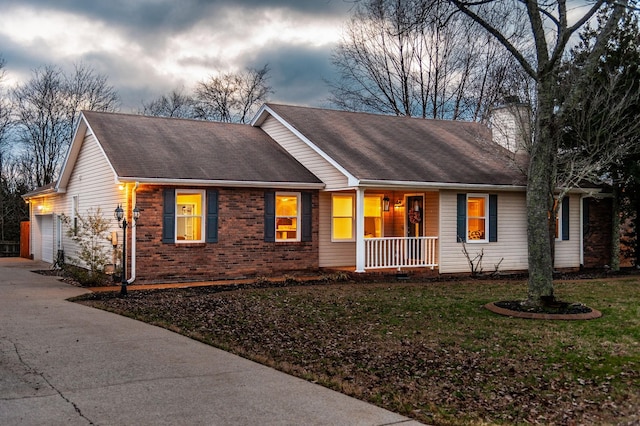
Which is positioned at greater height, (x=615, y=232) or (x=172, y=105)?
(x=172, y=105)

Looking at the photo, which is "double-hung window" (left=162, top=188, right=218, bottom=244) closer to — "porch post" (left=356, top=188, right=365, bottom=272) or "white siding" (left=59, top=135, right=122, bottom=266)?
"white siding" (left=59, top=135, right=122, bottom=266)

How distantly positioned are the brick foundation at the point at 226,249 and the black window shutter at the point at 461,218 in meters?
4.06

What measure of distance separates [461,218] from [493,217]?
1.19 metres

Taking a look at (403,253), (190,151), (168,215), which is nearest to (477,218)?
(403,253)

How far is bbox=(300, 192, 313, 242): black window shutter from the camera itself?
17766mm

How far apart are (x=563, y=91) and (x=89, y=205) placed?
13.9m

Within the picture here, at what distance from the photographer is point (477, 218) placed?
1850 centimetres

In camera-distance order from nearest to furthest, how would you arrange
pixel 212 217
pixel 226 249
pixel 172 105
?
pixel 212 217, pixel 226 249, pixel 172 105

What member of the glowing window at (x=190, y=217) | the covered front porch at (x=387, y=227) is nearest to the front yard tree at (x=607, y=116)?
the covered front porch at (x=387, y=227)

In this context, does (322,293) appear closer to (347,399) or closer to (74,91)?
(347,399)

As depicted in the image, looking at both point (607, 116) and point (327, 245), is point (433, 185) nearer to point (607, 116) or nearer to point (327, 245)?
point (327, 245)

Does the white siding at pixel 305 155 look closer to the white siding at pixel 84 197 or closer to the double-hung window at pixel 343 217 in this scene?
the double-hung window at pixel 343 217

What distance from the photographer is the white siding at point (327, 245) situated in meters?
18.3

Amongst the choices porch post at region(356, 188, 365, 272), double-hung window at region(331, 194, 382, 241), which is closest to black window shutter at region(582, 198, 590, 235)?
double-hung window at region(331, 194, 382, 241)
